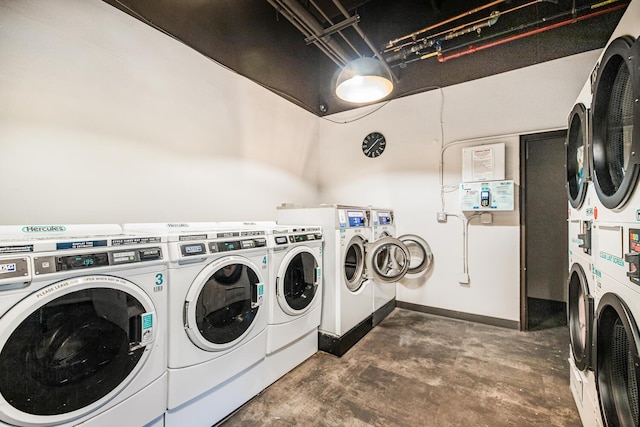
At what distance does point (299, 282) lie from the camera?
89.1 inches

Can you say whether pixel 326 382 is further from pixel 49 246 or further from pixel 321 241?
pixel 49 246

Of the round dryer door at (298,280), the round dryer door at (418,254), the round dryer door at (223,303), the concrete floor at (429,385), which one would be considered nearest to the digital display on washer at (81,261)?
the round dryer door at (223,303)

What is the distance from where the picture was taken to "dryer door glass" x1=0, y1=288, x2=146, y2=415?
0.96m

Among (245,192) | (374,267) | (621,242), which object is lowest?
(374,267)

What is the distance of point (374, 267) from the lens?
2834 mm

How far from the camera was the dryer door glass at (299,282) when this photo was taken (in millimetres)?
2068

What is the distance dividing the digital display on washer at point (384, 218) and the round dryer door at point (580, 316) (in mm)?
1713

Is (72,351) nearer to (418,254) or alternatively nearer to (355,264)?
(355,264)

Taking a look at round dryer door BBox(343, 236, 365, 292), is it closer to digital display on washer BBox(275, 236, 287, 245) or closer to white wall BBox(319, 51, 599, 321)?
digital display on washer BBox(275, 236, 287, 245)

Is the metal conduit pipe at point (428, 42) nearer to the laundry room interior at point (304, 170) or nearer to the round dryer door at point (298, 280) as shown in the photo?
the laundry room interior at point (304, 170)

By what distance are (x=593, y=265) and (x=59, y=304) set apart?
239 centimetres

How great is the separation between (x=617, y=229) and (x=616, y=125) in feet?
1.64

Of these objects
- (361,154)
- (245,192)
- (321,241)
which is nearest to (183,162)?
(245,192)

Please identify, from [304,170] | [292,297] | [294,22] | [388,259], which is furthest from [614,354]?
[304,170]
